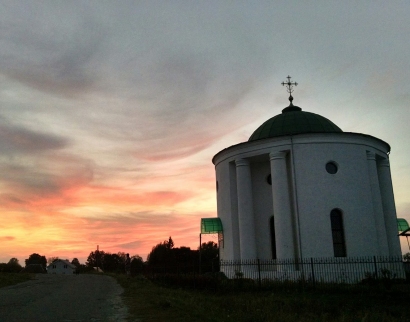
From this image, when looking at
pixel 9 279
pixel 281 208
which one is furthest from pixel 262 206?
pixel 9 279

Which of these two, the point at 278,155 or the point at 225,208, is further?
the point at 225,208

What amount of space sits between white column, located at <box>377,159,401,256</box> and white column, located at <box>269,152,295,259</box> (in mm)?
6999

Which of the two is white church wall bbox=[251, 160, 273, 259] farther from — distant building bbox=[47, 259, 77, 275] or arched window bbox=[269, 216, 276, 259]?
distant building bbox=[47, 259, 77, 275]

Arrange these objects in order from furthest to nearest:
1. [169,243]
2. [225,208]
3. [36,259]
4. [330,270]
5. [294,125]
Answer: [36,259] → [169,243] → [225,208] → [294,125] → [330,270]

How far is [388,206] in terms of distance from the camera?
2777cm

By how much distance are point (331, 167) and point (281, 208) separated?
13.5 feet

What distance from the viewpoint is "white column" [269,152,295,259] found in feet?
82.3

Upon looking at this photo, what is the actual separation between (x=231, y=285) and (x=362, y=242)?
369 inches

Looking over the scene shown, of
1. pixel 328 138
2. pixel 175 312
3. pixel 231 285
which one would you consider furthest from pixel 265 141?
pixel 175 312

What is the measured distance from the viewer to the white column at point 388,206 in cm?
2677

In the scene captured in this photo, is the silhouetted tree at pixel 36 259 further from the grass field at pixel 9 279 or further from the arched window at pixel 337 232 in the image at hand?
the arched window at pixel 337 232

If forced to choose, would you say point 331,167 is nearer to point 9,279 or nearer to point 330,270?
point 330,270

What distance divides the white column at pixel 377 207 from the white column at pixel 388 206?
1.52 meters

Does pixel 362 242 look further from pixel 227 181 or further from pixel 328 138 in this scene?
pixel 227 181
